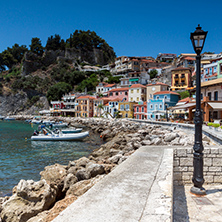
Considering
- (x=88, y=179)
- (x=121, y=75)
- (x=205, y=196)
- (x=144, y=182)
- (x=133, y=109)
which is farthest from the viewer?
(x=121, y=75)

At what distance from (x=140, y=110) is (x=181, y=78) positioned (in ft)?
54.3

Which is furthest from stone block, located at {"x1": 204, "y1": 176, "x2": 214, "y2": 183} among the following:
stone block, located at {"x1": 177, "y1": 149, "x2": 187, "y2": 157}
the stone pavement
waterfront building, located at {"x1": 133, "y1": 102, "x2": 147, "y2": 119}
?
waterfront building, located at {"x1": 133, "y1": 102, "x2": 147, "y2": 119}

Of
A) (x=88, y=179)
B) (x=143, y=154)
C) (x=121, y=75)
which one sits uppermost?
(x=121, y=75)

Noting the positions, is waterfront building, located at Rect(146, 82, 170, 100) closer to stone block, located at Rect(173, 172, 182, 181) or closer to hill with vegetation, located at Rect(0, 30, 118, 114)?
hill with vegetation, located at Rect(0, 30, 118, 114)

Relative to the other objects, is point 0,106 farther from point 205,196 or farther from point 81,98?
point 205,196

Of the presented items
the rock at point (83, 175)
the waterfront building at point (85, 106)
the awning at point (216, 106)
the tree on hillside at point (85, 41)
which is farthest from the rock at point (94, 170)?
the tree on hillside at point (85, 41)

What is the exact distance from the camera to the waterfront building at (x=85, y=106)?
59.1 metres

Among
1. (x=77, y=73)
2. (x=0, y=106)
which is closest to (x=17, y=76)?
(x=0, y=106)

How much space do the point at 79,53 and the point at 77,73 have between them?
20.6m

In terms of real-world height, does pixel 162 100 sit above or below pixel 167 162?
above

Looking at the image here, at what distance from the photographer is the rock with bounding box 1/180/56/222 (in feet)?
16.2

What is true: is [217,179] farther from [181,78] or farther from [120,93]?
[120,93]

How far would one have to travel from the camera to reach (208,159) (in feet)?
20.8

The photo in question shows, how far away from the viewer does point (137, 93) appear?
50.3 meters
